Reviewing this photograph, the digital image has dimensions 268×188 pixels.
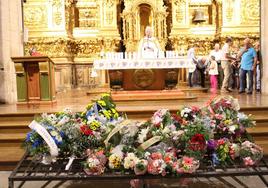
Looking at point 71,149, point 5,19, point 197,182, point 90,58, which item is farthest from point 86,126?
point 90,58

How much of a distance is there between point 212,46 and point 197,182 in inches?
496

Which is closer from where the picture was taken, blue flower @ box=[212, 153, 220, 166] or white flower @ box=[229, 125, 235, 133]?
blue flower @ box=[212, 153, 220, 166]

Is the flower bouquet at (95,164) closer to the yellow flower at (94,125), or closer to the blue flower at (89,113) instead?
the yellow flower at (94,125)

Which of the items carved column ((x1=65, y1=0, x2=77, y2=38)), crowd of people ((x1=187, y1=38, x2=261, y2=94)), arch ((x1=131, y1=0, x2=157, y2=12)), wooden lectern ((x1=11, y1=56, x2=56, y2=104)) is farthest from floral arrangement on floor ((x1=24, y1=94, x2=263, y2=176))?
carved column ((x1=65, y1=0, x2=77, y2=38))

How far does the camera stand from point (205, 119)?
14.4 feet

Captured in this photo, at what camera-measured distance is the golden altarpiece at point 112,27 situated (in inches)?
653

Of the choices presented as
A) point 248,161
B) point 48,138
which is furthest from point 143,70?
point 248,161

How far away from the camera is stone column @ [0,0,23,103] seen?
991 centimetres

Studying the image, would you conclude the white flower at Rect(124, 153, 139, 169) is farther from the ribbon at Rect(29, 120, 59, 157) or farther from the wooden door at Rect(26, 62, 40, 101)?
the wooden door at Rect(26, 62, 40, 101)

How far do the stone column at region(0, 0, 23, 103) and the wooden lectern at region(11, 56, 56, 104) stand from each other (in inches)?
31.8

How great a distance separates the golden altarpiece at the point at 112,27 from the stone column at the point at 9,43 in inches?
235

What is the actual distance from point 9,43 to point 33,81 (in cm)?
136

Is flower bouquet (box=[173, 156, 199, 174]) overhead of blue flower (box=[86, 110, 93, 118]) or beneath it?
beneath

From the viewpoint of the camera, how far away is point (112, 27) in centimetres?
1708
